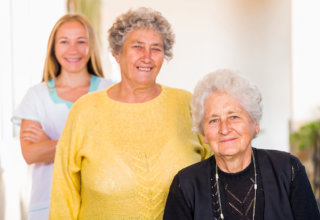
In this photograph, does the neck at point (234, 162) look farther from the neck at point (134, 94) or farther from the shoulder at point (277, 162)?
the neck at point (134, 94)

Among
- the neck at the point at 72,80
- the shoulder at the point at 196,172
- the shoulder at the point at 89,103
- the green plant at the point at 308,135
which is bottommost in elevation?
the green plant at the point at 308,135

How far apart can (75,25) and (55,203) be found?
106cm

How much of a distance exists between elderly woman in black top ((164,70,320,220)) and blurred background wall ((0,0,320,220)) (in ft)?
5.96

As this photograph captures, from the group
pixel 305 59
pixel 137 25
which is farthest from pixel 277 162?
pixel 305 59

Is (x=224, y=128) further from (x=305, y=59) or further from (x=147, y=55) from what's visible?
(x=305, y=59)

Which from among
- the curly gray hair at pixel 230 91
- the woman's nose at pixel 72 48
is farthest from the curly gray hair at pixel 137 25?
the woman's nose at pixel 72 48

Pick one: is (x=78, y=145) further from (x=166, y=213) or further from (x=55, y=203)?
(x=166, y=213)

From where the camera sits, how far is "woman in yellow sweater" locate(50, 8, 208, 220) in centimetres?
189

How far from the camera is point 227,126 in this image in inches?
69.0

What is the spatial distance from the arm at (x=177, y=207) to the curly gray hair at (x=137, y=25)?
2.24 ft

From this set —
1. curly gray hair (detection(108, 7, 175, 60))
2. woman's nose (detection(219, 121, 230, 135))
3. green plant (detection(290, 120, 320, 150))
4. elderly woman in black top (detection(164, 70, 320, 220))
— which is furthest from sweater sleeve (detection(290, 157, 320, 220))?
green plant (detection(290, 120, 320, 150))

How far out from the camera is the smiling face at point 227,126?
1752mm

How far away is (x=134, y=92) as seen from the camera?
204cm

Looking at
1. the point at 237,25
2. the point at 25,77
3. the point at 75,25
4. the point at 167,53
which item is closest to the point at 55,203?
the point at 167,53
